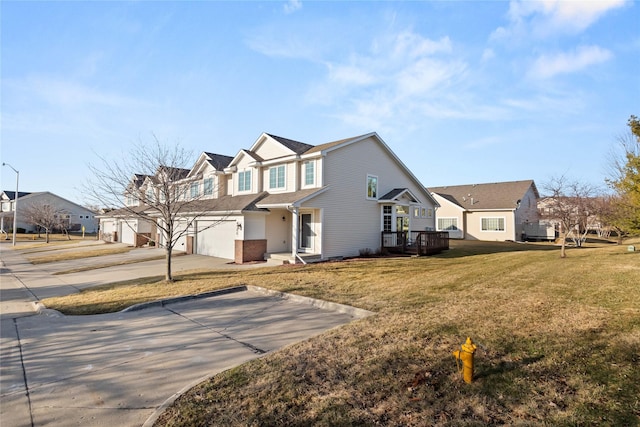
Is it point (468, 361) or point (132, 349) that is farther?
point (132, 349)

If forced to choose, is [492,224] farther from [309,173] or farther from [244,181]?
[244,181]

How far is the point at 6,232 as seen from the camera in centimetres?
5153

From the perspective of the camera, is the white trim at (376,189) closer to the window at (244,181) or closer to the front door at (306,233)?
the front door at (306,233)

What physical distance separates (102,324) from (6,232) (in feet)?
205

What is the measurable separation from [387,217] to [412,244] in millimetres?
2448

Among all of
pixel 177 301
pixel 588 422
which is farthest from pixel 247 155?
pixel 588 422

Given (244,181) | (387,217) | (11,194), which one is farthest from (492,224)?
(11,194)

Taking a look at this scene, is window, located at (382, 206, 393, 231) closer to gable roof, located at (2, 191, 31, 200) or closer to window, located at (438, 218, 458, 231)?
window, located at (438, 218, 458, 231)

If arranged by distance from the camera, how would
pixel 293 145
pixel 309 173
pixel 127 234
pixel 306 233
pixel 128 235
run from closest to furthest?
pixel 309 173 < pixel 306 233 < pixel 293 145 < pixel 128 235 < pixel 127 234

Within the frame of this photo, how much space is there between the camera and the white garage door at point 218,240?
19.4 meters

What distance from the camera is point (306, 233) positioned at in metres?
18.5

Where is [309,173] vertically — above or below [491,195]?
below

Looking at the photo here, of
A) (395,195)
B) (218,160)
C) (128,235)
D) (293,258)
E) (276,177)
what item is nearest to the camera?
(293,258)

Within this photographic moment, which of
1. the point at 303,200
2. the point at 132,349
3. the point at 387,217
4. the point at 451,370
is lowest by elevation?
the point at 132,349
